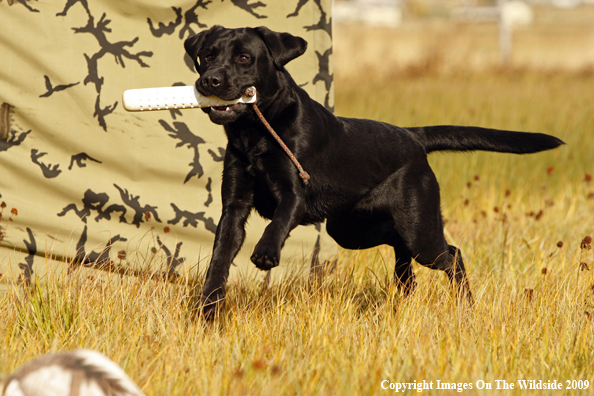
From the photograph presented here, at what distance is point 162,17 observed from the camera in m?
3.64

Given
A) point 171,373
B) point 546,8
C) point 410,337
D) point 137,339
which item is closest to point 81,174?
point 137,339

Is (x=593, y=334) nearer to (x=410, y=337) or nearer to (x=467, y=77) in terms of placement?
(x=410, y=337)

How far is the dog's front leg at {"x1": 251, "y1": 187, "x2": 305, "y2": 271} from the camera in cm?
234

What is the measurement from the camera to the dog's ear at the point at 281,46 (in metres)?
2.79

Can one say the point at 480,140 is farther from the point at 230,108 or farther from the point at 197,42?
the point at 197,42

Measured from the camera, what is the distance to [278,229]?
2527 mm

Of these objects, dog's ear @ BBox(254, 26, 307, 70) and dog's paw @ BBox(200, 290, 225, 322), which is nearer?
dog's paw @ BBox(200, 290, 225, 322)

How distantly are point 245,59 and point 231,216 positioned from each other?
728mm

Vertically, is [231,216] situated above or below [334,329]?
above

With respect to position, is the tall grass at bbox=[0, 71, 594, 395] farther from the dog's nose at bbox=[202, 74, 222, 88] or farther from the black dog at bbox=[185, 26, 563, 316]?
the dog's nose at bbox=[202, 74, 222, 88]

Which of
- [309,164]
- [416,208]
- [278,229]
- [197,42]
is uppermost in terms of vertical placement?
[197,42]

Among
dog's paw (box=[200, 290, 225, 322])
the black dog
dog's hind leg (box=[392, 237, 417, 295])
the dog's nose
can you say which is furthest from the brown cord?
dog's hind leg (box=[392, 237, 417, 295])

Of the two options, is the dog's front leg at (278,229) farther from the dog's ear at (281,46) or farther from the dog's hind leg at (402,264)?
the dog's hind leg at (402,264)

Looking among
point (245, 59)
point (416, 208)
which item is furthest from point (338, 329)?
point (245, 59)
